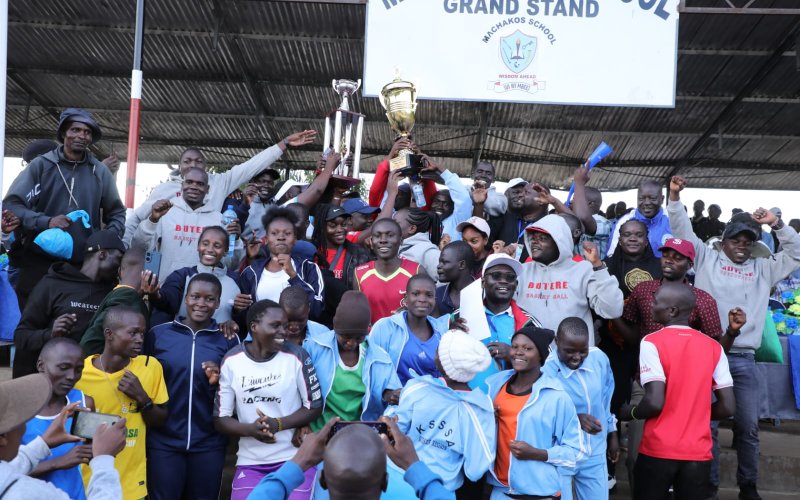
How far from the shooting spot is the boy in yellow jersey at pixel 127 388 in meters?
4.14

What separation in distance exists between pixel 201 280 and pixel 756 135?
1145 cm

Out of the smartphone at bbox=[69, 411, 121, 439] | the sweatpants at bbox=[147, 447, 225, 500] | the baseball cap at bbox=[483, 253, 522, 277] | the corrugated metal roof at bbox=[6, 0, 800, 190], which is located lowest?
the sweatpants at bbox=[147, 447, 225, 500]

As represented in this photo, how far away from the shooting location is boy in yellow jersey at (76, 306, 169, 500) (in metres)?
4.14

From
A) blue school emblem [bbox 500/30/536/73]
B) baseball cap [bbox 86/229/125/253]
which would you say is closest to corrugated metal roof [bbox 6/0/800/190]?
blue school emblem [bbox 500/30/536/73]

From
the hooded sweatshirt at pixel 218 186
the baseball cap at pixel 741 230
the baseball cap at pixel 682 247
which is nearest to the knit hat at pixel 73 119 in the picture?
the hooded sweatshirt at pixel 218 186

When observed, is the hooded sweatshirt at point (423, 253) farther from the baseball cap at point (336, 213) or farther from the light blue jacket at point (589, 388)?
the light blue jacket at point (589, 388)

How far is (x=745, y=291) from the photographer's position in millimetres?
5656

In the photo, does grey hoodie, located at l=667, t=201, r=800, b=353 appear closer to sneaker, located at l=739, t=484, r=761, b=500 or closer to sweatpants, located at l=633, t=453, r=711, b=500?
sneaker, located at l=739, t=484, r=761, b=500

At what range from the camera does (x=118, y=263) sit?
16.3 ft

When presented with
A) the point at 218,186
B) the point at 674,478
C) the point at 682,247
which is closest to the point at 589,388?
the point at 674,478

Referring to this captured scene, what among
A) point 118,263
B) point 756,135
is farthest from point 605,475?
point 756,135

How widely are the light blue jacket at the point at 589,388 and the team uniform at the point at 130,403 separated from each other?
2.24 metres

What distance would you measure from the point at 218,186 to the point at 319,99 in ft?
21.3

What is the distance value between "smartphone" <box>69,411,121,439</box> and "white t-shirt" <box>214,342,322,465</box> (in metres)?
1.07
